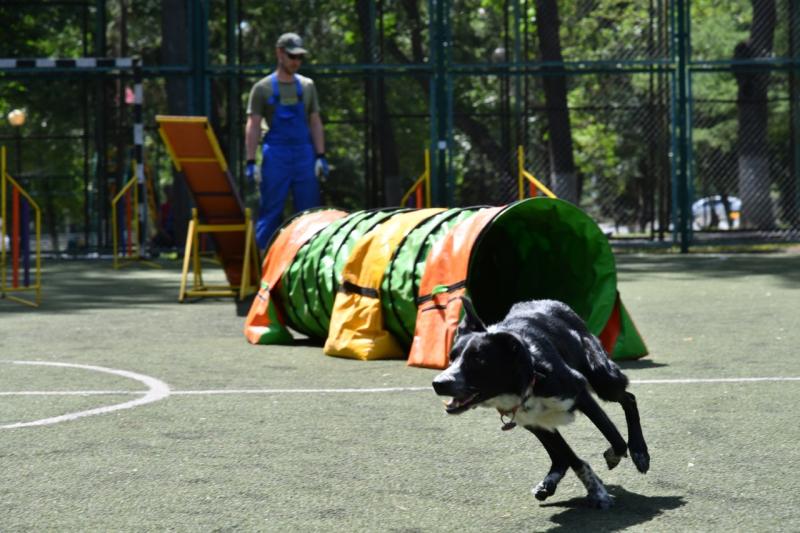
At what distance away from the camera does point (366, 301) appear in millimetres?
9047

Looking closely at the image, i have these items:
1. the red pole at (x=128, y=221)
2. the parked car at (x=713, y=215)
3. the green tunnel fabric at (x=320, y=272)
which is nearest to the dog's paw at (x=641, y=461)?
the green tunnel fabric at (x=320, y=272)

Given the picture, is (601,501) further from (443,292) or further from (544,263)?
(544,263)

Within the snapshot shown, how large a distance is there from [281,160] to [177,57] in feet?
32.2

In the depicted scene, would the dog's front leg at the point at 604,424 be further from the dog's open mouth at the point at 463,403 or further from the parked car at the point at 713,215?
the parked car at the point at 713,215

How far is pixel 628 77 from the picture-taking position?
1260 inches

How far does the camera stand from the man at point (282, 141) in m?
13.0

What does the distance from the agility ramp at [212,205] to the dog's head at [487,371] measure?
8.17 m

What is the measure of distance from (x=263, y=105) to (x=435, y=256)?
502 centimetres

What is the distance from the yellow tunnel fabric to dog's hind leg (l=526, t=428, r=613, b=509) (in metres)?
4.09

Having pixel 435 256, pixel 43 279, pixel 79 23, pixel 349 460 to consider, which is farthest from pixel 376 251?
pixel 79 23

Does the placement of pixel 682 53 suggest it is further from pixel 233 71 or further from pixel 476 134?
pixel 476 134

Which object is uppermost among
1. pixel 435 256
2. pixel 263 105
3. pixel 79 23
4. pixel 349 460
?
pixel 79 23

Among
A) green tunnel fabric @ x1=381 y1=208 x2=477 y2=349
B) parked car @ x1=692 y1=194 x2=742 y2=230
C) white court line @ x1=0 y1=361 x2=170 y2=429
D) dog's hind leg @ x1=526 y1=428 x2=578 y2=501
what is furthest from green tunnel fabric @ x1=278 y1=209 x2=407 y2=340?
parked car @ x1=692 y1=194 x2=742 y2=230

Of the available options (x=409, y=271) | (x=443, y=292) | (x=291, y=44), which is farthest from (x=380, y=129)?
(x=443, y=292)
